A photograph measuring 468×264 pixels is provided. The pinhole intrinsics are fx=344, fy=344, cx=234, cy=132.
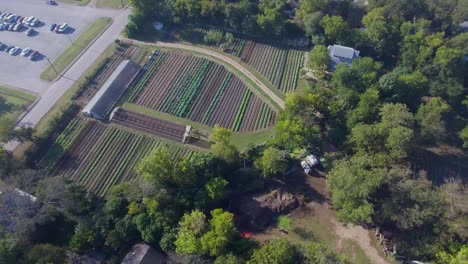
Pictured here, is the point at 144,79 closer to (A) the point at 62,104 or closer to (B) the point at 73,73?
(B) the point at 73,73

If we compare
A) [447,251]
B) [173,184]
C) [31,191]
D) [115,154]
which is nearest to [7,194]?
[31,191]

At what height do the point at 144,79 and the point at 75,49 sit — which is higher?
the point at 75,49

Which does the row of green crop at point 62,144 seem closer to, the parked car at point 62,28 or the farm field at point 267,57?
the parked car at point 62,28

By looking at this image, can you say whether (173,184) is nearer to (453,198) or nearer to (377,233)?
(377,233)

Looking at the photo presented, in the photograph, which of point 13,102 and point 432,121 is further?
point 13,102

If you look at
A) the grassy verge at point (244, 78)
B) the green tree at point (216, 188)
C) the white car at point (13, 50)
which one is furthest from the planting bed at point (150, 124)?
the white car at point (13, 50)

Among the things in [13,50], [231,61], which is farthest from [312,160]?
[13,50]

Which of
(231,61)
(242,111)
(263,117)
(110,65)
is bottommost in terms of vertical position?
(263,117)

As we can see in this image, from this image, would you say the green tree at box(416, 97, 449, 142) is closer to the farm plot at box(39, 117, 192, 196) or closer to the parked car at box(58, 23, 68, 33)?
the farm plot at box(39, 117, 192, 196)
